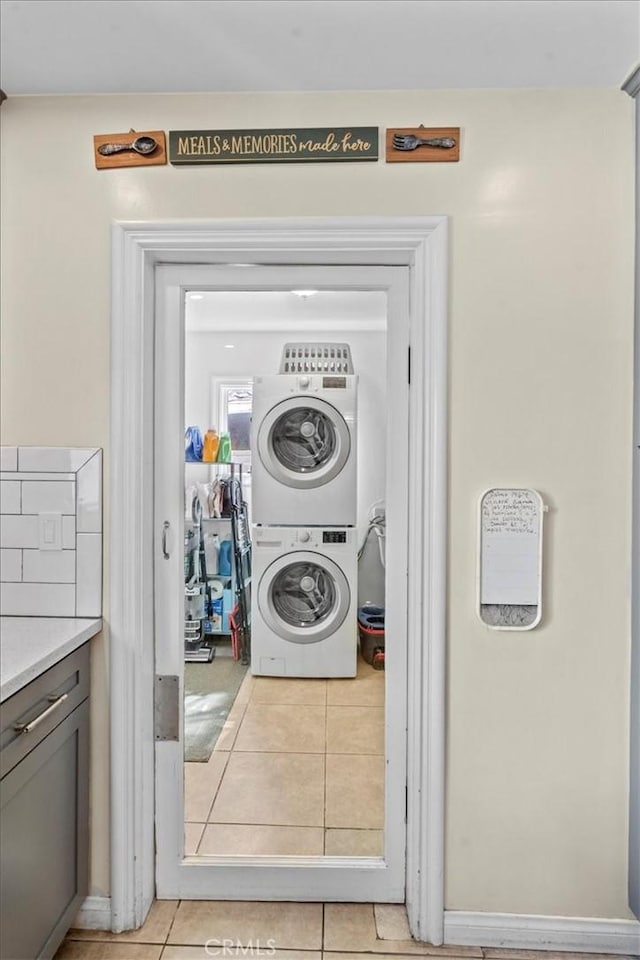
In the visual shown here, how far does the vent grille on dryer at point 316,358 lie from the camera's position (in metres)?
1.79

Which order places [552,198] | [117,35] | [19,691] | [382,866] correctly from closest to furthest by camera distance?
[19,691]
[117,35]
[552,198]
[382,866]

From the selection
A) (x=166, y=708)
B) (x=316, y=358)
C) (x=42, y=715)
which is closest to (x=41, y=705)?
(x=42, y=715)

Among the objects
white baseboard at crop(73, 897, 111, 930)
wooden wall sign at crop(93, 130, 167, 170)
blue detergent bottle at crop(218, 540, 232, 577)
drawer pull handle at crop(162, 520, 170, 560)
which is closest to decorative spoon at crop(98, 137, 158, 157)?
wooden wall sign at crop(93, 130, 167, 170)

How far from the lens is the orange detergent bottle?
71.7 inches

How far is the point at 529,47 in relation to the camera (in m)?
1.48

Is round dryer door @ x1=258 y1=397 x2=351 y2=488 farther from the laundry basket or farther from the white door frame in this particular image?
the laundry basket

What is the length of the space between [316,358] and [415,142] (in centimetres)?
64

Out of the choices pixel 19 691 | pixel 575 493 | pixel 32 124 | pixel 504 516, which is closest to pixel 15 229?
pixel 32 124

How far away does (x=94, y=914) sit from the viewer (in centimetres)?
171

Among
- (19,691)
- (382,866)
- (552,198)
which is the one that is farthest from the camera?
(382,866)

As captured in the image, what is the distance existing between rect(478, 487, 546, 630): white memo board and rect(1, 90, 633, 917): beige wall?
37mm

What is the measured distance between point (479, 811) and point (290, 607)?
784 mm

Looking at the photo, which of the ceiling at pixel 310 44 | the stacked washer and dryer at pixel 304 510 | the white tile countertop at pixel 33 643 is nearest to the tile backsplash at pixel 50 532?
the white tile countertop at pixel 33 643

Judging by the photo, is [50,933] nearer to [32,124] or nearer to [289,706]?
[289,706]
